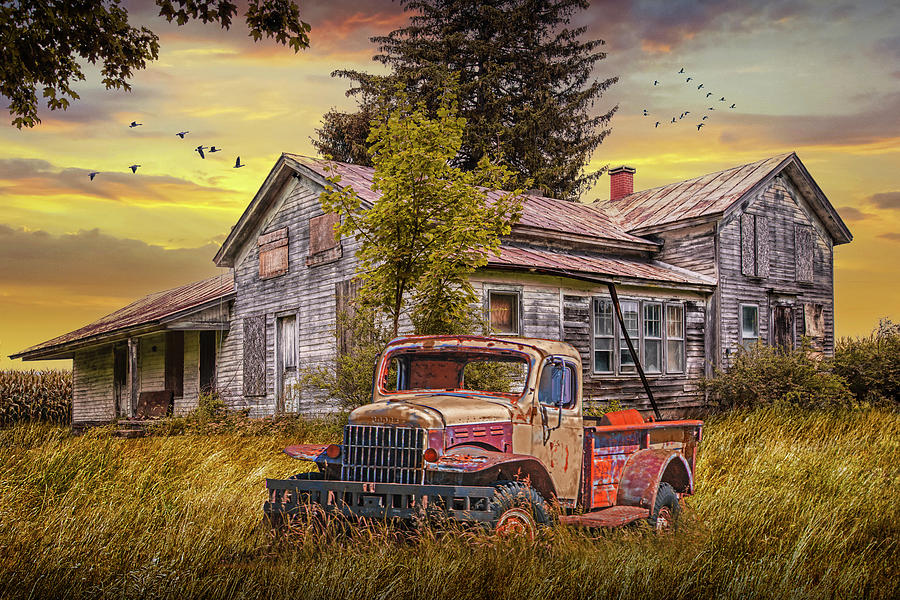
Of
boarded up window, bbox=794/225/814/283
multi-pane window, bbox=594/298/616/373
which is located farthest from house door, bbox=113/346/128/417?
boarded up window, bbox=794/225/814/283

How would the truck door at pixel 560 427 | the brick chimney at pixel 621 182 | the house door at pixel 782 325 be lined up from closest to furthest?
the truck door at pixel 560 427
the house door at pixel 782 325
the brick chimney at pixel 621 182

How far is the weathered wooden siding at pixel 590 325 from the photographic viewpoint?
60.5 ft

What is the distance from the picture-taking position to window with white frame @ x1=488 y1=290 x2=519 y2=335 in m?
18.1

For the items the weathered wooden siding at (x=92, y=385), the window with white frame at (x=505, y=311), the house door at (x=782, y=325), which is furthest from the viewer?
the weathered wooden siding at (x=92, y=385)

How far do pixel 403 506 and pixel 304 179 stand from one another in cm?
1646

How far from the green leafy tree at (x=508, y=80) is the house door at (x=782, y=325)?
1305cm

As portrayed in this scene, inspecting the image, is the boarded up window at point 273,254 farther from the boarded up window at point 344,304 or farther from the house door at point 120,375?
the house door at point 120,375

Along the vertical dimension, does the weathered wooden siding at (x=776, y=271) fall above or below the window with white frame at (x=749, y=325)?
above

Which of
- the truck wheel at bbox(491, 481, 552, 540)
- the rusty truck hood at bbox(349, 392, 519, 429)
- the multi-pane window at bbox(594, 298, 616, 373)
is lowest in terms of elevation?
the truck wheel at bbox(491, 481, 552, 540)

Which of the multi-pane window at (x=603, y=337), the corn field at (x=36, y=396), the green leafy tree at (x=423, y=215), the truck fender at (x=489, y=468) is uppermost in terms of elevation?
the green leafy tree at (x=423, y=215)

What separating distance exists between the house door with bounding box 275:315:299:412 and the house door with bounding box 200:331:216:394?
141 inches

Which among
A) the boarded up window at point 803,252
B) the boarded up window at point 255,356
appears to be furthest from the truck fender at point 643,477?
the boarded up window at point 803,252

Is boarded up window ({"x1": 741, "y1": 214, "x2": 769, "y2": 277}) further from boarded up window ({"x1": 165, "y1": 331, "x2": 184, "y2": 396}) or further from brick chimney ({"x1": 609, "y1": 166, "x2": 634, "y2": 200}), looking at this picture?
boarded up window ({"x1": 165, "y1": 331, "x2": 184, "y2": 396})

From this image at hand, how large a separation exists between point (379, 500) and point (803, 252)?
2242 cm
